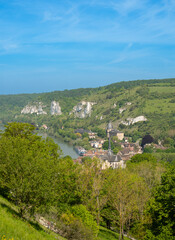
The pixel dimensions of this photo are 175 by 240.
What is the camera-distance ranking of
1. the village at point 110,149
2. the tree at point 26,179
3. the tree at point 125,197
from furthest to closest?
the village at point 110,149, the tree at point 125,197, the tree at point 26,179

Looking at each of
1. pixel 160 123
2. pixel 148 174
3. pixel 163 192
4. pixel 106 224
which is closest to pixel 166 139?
pixel 160 123

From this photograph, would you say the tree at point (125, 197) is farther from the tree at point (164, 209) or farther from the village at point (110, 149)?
the village at point (110, 149)

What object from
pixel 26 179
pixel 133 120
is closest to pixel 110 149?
pixel 133 120

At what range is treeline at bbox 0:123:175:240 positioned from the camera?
15.0 metres

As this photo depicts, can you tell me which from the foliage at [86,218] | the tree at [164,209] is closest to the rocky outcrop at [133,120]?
the tree at [164,209]

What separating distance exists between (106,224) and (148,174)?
11.3 meters

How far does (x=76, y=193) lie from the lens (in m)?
23.2

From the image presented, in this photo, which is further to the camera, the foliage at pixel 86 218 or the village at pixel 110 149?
the village at pixel 110 149

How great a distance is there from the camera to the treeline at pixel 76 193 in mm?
14969

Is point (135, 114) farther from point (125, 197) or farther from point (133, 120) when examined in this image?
point (125, 197)

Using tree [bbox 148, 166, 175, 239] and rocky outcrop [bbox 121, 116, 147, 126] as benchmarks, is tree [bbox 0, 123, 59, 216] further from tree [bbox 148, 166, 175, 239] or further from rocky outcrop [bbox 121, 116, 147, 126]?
rocky outcrop [bbox 121, 116, 147, 126]

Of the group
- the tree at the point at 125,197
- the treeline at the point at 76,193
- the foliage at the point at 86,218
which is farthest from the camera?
the tree at the point at 125,197

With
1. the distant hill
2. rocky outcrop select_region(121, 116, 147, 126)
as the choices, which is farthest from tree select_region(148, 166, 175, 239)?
rocky outcrop select_region(121, 116, 147, 126)

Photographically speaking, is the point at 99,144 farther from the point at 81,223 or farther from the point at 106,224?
the point at 81,223
